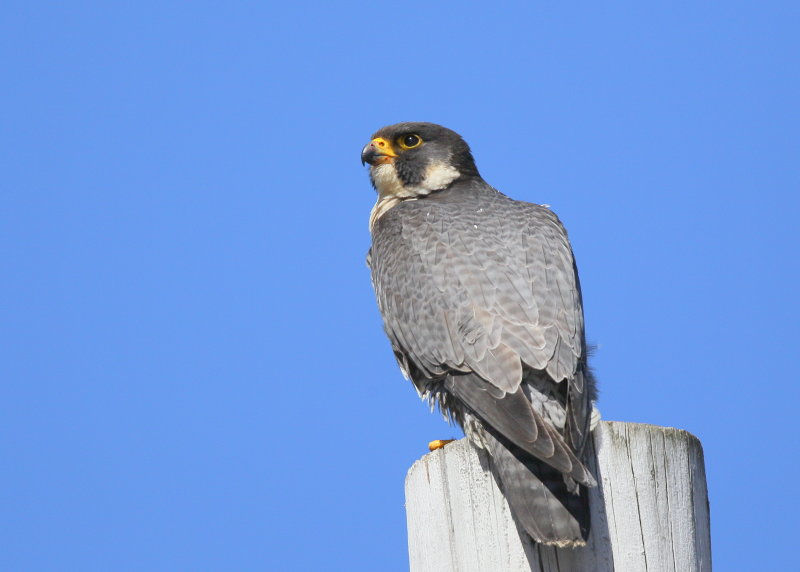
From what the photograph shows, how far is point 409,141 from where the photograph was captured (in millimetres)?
5305

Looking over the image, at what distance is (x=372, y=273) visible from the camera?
4.62 m

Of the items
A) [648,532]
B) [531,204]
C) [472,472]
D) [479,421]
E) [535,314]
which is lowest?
[648,532]

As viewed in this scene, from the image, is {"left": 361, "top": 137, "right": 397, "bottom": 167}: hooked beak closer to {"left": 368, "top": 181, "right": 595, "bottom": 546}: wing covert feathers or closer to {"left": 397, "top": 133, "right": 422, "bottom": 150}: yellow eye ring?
{"left": 397, "top": 133, "right": 422, "bottom": 150}: yellow eye ring

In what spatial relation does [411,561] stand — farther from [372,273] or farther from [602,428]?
[372,273]

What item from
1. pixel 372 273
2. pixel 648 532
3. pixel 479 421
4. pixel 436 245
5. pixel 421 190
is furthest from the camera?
pixel 421 190

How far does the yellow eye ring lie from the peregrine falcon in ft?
1.04

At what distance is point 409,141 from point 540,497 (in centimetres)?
278

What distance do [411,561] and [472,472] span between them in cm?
37

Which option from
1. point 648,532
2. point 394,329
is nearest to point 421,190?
point 394,329

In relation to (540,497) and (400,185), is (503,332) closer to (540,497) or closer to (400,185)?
(540,497)

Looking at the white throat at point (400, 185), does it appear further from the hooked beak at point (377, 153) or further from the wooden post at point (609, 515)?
the wooden post at point (609, 515)

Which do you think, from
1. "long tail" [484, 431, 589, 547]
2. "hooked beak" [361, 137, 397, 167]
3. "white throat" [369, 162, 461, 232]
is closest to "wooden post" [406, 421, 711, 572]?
"long tail" [484, 431, 589, 547]

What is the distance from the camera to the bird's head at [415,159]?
5172 mm

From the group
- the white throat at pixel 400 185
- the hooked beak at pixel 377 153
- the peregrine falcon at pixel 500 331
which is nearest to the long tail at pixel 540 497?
the peregrine falcon at pixel 500 331
